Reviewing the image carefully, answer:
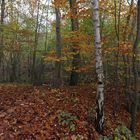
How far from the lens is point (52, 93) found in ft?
37.4

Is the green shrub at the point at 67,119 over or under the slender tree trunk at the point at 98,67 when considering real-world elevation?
under

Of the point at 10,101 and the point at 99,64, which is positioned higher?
the point at 99,64

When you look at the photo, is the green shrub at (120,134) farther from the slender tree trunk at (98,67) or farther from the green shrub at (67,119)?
the green shrub at (67,119)

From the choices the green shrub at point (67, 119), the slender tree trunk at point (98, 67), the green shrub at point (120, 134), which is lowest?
the green shrub at point (120, 134)

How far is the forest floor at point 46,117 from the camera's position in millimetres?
7562

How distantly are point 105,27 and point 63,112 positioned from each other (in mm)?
8950

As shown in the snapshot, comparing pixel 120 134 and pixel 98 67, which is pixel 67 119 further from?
pixel 120 134

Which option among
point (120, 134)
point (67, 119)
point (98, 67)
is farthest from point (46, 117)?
point (120, 134)

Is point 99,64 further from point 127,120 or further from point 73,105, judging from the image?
point 127,120

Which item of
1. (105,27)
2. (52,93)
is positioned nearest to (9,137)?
(52,93)

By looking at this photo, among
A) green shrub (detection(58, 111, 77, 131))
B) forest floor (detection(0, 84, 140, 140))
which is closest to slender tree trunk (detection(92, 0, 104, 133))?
forest floor (detection(0, 84, 140, 140))

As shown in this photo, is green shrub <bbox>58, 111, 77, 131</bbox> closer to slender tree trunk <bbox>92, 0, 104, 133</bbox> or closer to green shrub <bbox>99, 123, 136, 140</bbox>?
slender tree trunk <bbox>92, 0, 104, 133</bbox>

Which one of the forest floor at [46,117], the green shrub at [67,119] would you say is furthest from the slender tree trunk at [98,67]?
the green shrub at [67,119]

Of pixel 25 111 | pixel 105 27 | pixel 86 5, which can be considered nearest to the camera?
pixel 25 111
